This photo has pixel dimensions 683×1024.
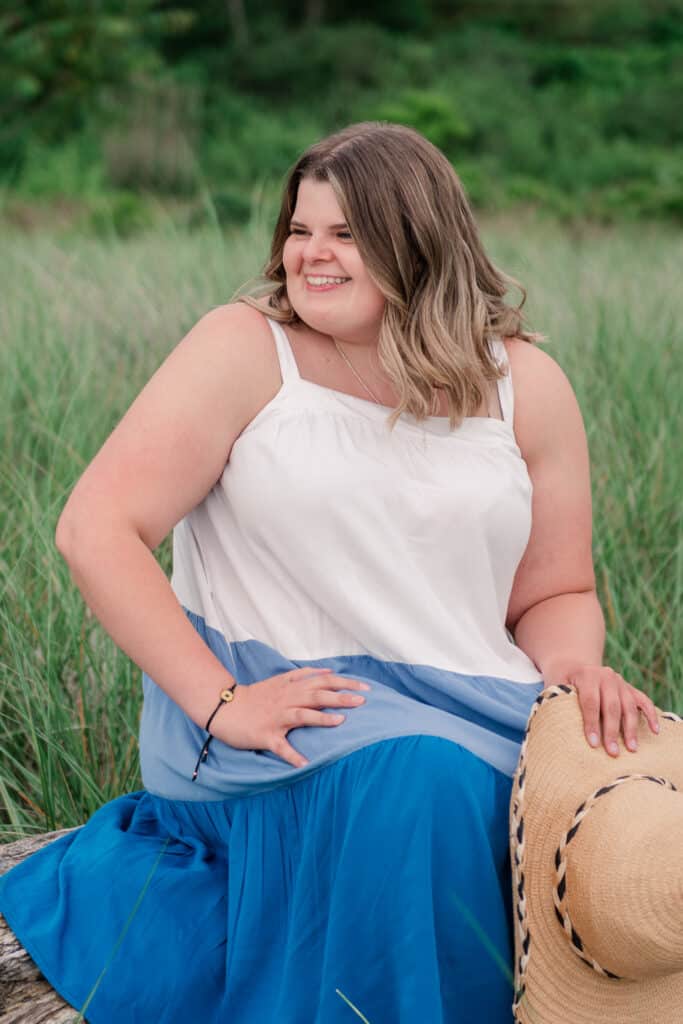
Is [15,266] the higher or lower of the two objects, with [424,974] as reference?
higher

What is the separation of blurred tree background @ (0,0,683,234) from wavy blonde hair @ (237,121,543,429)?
6.04 metres

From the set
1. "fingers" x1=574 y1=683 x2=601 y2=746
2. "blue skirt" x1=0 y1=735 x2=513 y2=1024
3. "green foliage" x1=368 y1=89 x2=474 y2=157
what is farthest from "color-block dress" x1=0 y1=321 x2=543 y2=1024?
"green foliage" x1=368 y1=89 x2=474 y2=157

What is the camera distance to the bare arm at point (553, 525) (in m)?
2.00

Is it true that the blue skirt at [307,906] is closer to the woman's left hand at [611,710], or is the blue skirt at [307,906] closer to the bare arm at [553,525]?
the woman's left hand at [611,710]

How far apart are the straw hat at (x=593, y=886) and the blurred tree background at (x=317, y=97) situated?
666 cm

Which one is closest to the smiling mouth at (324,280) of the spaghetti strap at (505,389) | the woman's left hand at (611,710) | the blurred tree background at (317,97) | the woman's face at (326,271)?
the woman's face at (326,271)

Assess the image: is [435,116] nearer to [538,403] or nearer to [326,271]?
[538,403]

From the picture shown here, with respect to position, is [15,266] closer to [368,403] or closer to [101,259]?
[101,259]

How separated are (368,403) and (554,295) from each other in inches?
115

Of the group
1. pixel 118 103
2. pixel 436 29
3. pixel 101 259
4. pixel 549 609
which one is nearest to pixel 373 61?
pixel 436 29

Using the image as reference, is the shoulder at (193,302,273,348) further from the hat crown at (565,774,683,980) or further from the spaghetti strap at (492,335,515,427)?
the hat crown at (565,774,683,980)

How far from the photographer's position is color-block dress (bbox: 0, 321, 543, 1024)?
1479 millimetres

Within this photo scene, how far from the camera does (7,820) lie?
2240mm

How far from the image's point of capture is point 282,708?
160 centimetres
